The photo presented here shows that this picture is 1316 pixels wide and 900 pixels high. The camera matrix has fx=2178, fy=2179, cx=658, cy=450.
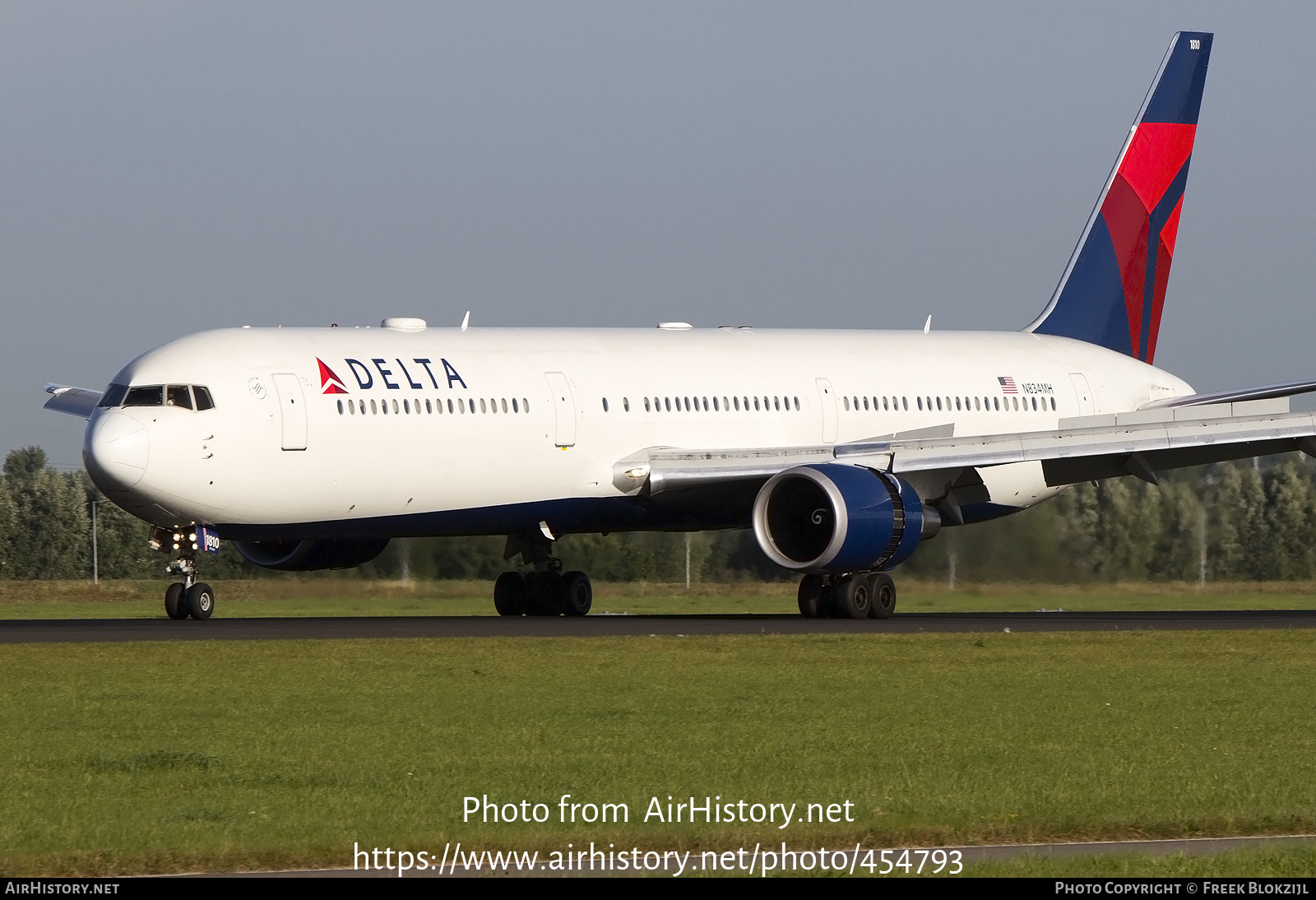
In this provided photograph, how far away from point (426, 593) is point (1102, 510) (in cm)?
1175

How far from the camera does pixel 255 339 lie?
1132 inches

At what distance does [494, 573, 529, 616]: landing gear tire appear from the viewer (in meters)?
33.3

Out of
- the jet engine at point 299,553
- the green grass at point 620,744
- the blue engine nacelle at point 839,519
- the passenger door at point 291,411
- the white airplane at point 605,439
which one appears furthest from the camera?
the jet engine at point 299,553

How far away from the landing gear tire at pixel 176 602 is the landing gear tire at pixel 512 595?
6264mm

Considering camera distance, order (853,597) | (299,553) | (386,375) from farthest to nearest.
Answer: (299,553) < (853,597) < (386,375)

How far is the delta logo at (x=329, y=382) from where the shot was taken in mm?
28406

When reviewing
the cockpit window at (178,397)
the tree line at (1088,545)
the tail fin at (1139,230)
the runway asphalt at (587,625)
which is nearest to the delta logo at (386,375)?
the cockpit window at (178,397)

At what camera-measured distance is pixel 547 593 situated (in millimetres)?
33062

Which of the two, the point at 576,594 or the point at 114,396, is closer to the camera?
the point at 114,396

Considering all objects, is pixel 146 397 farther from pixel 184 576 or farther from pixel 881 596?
pixel 881 596

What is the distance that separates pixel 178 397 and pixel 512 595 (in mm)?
7565

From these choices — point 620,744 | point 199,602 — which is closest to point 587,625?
point 199,602

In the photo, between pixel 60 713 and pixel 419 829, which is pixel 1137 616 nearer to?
pixel 60 713

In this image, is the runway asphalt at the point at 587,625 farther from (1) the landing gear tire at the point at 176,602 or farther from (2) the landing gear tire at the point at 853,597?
(1) the landing gear tire at the point at 176,602
